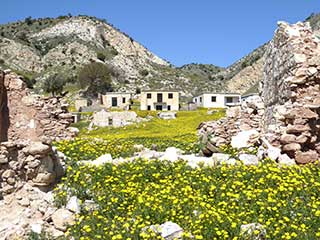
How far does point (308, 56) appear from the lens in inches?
624

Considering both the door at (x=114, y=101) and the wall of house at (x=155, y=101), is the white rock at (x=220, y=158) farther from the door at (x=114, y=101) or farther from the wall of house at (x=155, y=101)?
the door at (x=114, y=101)

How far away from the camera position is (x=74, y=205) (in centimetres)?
1000

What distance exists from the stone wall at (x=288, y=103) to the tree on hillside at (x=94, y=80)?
85.9 m

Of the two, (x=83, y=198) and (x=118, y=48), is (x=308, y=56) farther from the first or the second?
(x=118, y=48)

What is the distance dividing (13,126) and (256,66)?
13348 centimetres

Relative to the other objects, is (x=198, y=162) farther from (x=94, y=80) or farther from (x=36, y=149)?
(x=94, y=80)

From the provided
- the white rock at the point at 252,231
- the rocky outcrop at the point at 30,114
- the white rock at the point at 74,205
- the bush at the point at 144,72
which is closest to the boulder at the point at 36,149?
the white rock at the point at 74,205

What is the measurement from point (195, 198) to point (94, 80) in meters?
98.0

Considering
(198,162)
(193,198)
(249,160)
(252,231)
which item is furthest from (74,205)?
(249,160)

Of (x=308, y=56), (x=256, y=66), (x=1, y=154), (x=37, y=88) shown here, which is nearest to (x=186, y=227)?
(x=1, y=154)

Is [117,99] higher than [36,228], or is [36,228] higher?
[117,99]

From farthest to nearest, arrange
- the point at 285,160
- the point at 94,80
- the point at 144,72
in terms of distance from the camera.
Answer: the point at 144,72 < the point at 94,80 < the point at 285,160

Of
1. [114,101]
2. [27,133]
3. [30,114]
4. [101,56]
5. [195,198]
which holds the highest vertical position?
[101,56]

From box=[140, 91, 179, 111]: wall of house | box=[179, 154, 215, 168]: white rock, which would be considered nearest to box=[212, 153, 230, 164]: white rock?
box=[179, 154, 215, 168]: white rock
